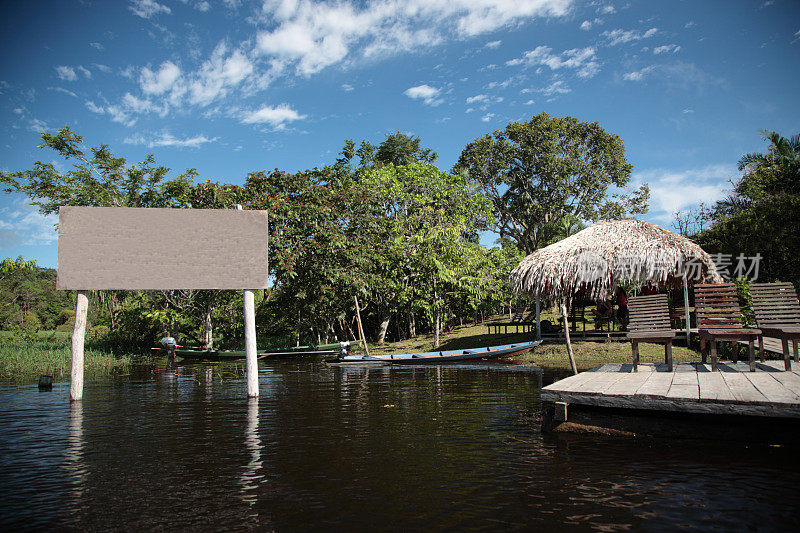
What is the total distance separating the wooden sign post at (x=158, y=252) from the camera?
35.4 feet

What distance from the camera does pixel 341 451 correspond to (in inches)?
265

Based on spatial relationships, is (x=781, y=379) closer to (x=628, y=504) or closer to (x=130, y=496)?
(x=628, y=504)

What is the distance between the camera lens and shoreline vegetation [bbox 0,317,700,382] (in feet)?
53.1

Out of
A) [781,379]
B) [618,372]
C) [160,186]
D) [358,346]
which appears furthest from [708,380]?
[160,186]

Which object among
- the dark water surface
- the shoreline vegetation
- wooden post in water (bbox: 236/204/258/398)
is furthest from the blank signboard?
the shoreline vegetation

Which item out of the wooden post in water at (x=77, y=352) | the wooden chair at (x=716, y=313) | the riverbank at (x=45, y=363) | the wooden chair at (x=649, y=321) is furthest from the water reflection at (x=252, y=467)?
the riverbank at (x=45, y=363)

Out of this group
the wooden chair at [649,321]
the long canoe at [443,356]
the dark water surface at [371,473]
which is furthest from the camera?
the long canoe at [443,356]

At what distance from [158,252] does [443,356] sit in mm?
11350

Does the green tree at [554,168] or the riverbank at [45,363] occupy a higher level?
the green tree at [554,168]

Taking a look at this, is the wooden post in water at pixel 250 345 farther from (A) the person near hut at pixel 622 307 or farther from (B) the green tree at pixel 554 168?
(B) the green tree at pixel 554 168

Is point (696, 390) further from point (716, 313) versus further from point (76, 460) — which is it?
point (76, 460)

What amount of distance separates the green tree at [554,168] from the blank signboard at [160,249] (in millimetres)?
24922

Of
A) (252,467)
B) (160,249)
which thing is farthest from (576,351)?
(252,467)

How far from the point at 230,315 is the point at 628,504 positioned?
2476cm
